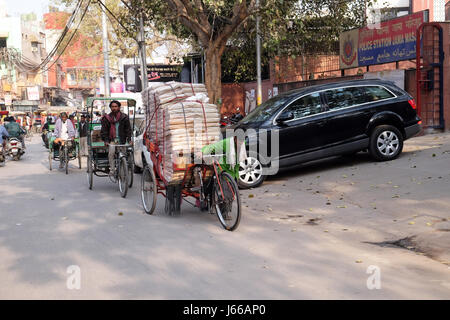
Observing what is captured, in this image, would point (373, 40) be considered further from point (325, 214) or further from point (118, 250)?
point (118, 250)

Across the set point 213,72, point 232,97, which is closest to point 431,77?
point 213,72

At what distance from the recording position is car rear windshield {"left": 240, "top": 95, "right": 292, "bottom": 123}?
1155 centimetres

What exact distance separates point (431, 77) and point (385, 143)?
452cm

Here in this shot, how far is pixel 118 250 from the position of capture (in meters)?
6.24

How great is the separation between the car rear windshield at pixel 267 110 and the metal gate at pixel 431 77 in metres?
5.22

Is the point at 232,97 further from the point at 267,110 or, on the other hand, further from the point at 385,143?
the point at 385,143

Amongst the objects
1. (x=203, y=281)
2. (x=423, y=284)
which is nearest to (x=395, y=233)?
(x=423, y=284)

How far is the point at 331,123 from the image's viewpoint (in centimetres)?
1146

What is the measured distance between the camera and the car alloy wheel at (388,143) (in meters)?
11.8

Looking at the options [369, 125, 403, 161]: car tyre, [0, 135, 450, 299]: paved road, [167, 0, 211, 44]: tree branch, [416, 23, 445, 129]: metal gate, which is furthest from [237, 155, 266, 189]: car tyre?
[416, 23, 445, 129]: metal gate

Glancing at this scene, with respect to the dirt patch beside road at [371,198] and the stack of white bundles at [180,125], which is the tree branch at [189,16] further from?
the stack of white bundles at [180,125]

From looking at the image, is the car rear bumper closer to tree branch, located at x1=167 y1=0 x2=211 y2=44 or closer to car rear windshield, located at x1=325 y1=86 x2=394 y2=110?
car rear windshield, located at x1=325 y1=86 x2=394 y2=110

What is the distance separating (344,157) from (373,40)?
620 cm

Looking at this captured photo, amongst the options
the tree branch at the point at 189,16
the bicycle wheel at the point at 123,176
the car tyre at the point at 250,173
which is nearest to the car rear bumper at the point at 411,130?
the car tyre at the point at 250,173
